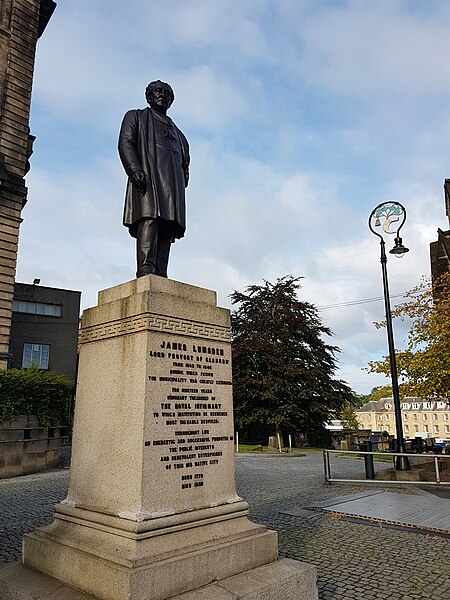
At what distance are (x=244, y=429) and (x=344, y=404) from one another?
763cm

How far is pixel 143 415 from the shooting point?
4168 millimetres

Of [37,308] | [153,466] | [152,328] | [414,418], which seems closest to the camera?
[153,466]

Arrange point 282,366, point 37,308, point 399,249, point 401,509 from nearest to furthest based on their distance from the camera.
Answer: point 401,509 → point 399,249 → point 282,366 → point 37,308

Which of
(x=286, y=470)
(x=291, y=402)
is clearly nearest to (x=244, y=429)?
(x=291, y=402)

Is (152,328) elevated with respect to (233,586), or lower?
elevated

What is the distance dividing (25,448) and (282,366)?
65.1ft

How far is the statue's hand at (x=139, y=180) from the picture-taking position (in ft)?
17.4

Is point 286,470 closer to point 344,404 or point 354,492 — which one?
point 354,492

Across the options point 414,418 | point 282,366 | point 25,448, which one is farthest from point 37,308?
point 414,418

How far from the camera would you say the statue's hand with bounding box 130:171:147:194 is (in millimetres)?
5291

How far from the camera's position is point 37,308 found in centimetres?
3903

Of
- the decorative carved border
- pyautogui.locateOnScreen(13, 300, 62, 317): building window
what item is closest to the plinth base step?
the decorative carved border

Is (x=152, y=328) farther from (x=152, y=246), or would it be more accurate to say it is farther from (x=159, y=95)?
(x=159, y=95)

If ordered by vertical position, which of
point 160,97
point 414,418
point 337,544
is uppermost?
point 160,97
